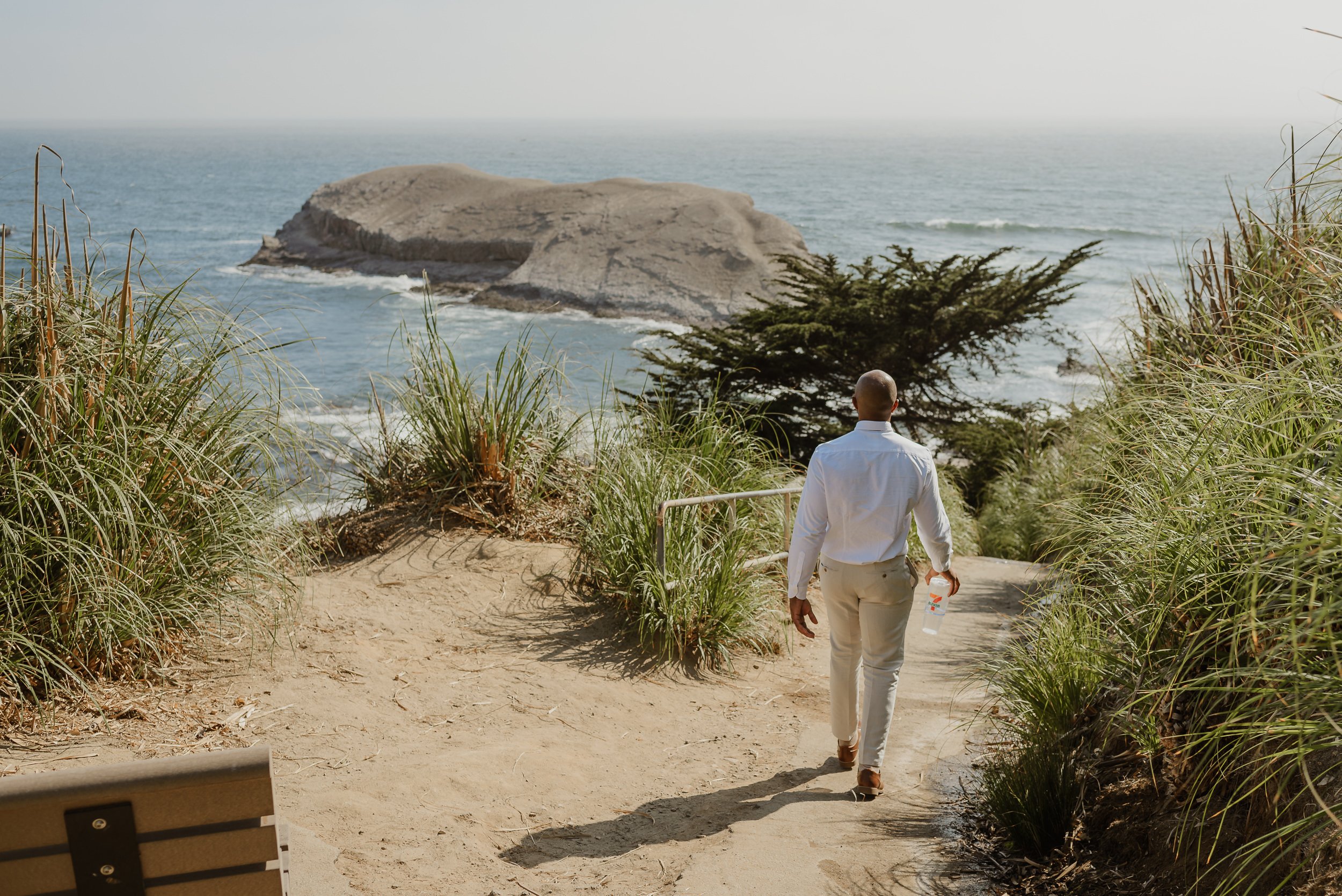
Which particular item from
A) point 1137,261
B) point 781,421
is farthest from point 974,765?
point 1137,261

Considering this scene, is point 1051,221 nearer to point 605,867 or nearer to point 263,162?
point 605,867

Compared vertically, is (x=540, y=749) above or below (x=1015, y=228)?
below

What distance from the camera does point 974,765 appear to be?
450 centimetres

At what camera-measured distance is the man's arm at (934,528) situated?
14.0 feet

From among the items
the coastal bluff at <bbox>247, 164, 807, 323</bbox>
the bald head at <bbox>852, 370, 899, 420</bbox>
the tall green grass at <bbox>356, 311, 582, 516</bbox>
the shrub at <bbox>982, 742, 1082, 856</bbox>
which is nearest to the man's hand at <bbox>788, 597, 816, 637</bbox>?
the bald head at <bbox>852, 370, 899, 420</bbox>

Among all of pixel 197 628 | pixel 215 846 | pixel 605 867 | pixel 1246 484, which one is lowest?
pixel 605 867

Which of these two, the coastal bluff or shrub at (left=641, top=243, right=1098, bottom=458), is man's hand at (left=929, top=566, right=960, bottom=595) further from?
the coastal bluff

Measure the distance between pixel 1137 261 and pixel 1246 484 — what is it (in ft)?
195

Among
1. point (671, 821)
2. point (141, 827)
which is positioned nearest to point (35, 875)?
point (141, 827)

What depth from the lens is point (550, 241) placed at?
43.5 metres

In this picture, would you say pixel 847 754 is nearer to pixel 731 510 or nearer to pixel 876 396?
pixel 876 396

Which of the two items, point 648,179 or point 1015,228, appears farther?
point 648,179

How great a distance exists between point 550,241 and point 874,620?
40.8 metres

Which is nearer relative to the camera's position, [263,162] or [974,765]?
[974,765]
